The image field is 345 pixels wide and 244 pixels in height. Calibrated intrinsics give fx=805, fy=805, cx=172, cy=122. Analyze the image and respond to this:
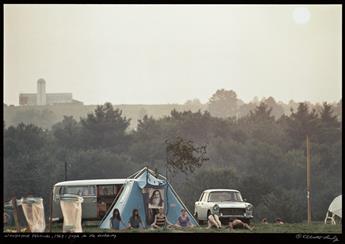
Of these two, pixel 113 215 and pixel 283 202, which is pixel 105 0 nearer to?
Result: pixel 113 215

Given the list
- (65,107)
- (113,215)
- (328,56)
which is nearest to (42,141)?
(65,107)

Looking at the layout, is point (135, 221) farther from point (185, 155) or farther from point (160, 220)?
point (185, 155)

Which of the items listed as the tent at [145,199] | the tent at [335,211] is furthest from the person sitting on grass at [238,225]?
the tent at [335,211]

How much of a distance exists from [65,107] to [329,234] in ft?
11.1

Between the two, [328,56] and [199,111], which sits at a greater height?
[328,56]

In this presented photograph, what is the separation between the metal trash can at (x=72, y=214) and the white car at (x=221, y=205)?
1348 millimetres

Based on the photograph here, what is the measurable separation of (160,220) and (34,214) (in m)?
1.45

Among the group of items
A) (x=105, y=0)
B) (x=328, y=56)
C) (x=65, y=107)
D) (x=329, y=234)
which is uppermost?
(x=105, y=0)

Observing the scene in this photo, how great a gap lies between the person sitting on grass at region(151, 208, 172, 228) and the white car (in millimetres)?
348

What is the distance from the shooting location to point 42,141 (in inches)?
368

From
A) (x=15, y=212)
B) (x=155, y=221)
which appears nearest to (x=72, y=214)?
(x=15, y=212)

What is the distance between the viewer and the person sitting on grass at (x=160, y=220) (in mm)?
9281
